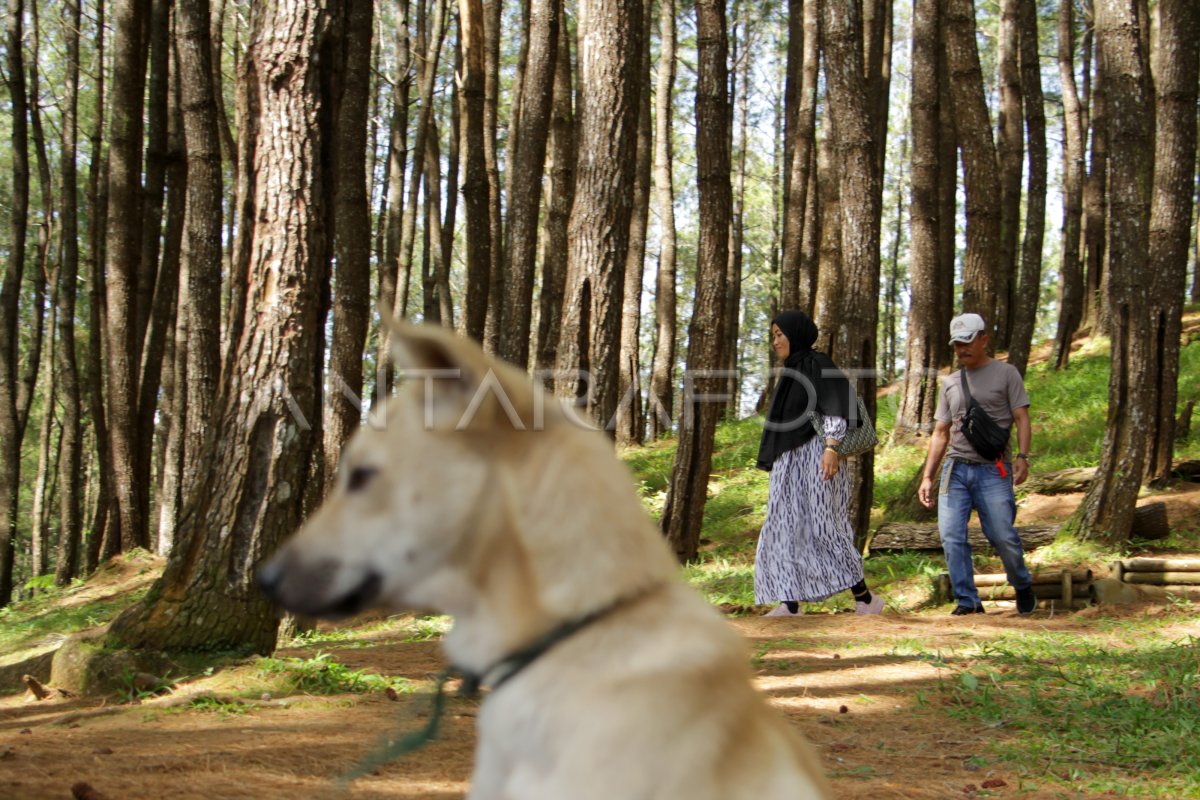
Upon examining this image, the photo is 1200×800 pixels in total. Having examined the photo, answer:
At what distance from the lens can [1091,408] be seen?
53.4 ft

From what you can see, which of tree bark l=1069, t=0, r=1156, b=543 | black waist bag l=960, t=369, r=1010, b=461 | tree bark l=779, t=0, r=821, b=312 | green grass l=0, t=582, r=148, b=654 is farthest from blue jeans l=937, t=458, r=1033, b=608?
tree bark l=779, t=0, r=821, b=312

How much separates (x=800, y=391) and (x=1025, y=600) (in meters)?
2.52

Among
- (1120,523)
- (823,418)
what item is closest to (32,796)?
(823,418)

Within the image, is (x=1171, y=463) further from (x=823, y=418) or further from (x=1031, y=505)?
(x=823, y=418)

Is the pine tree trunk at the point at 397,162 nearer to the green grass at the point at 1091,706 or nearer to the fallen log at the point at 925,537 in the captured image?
the fallen log at the point at 925,537

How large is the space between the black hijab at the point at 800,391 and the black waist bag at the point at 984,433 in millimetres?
971

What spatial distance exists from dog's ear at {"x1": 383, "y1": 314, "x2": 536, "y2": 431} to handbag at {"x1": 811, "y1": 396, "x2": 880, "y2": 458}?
693cm

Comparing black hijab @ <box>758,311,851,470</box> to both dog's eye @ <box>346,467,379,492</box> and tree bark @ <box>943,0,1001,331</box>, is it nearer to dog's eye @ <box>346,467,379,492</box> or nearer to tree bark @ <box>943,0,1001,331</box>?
tree bark @ <box>943,0,1001,331</box>

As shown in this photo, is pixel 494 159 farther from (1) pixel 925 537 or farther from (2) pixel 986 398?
(2) pixel 986 398

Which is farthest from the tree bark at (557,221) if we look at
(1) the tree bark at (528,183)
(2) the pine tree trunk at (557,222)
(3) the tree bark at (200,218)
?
(3) the tree bark at (200,218)

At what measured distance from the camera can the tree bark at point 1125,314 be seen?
10.2 metres

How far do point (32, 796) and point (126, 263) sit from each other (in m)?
10.8

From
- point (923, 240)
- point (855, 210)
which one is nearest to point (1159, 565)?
point (855, 210)

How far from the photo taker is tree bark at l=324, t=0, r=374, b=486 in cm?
1062
